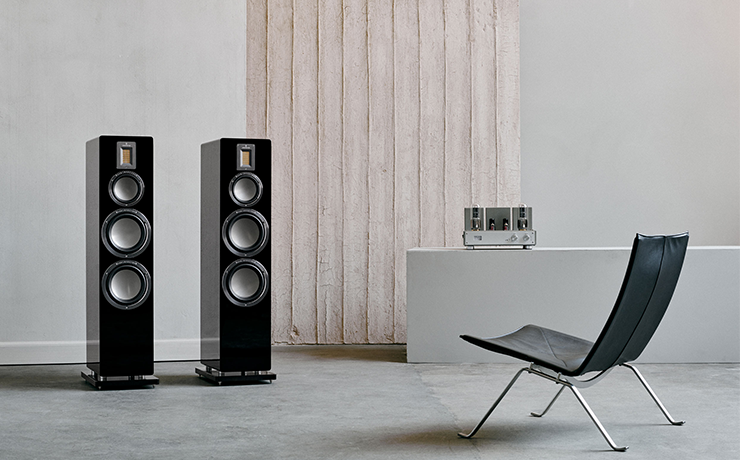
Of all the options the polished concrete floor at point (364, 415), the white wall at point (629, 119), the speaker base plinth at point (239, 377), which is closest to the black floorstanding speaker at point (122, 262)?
the polished concrete floor at point (364, 415)

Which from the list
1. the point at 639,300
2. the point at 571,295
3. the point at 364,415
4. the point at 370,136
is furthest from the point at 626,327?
the point at 370,136

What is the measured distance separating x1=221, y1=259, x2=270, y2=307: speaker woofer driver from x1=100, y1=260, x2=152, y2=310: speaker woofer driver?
37 centimetres

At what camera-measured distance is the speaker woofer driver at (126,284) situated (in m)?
3.61

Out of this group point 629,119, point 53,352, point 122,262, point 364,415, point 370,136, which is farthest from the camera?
point 629,119

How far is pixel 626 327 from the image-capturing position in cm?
253

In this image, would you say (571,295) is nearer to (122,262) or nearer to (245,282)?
(245,282)

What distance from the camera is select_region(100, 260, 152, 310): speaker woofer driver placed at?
361 cm

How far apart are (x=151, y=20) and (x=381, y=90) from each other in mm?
1477

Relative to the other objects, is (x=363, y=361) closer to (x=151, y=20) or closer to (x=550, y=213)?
(x=550, y=213)

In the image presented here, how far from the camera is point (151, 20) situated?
179 inches

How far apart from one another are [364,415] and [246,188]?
1262 millimetres

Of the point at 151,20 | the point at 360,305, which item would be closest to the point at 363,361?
the point at 360,305

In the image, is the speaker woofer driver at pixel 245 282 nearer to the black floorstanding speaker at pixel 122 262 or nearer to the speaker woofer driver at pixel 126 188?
the black floorstanding speaker at pixel 122 262

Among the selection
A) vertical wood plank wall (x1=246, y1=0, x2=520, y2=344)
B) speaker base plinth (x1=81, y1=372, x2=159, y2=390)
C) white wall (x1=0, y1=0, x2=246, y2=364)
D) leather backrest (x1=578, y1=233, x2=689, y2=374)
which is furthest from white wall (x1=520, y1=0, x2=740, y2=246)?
speaker base plinth (x1=81, y1=372, x2=159, y2=390)
